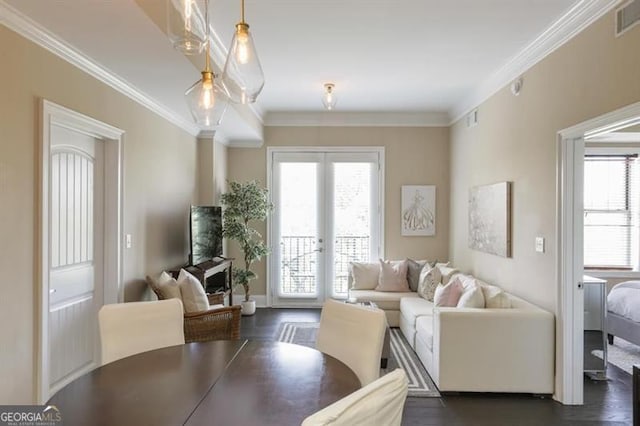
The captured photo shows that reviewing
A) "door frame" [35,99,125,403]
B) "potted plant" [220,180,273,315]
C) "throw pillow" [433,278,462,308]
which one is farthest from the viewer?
"potted plant" [220,180,273,315]

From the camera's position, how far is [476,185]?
485 cm

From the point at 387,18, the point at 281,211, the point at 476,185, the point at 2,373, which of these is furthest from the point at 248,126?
the point at 2,373

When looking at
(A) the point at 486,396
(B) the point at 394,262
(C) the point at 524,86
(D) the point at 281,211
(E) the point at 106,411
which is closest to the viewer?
(E) the point at 106,411

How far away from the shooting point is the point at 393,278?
5.36 metres

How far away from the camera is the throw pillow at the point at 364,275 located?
216 inches

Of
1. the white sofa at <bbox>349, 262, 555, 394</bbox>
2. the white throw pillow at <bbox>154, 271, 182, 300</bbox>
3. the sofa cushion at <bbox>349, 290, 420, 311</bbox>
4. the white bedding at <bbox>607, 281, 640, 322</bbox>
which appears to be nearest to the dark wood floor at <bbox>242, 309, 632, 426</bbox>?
the white sofa at <bbox>349, 262, 555, 394</bbox>

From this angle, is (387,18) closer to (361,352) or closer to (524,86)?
(524,86)

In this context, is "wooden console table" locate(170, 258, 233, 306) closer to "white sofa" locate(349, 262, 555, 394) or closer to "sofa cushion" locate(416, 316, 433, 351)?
"sofa cushion" locate(416, 316, 433, 351)

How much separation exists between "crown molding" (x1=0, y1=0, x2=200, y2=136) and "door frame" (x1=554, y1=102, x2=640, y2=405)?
3.47m

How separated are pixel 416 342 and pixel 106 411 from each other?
3.25m

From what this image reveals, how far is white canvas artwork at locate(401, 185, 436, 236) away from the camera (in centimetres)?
604

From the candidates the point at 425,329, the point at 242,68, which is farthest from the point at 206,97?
the point at 425,329

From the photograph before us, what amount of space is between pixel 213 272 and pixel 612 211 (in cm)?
542

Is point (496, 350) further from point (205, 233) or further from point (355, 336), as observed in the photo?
point (205, 233)
